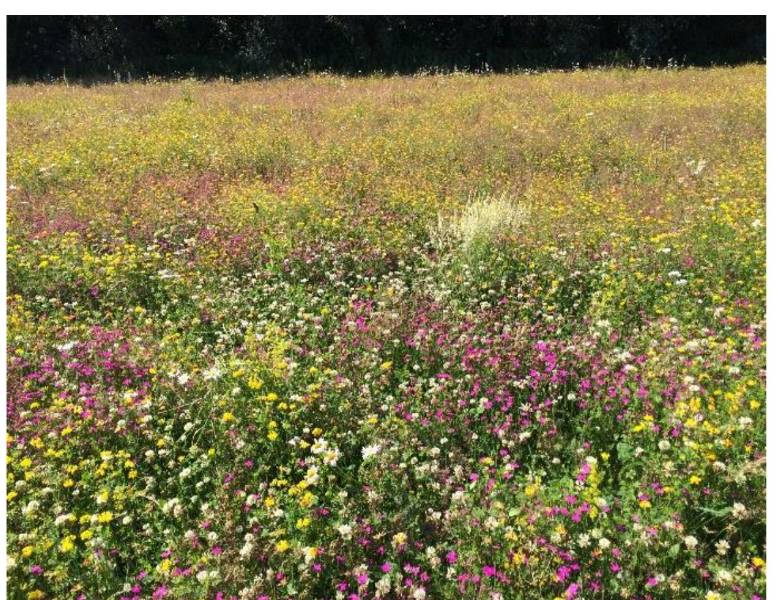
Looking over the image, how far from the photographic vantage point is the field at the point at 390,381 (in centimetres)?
320

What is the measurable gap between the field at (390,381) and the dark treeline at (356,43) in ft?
51.2

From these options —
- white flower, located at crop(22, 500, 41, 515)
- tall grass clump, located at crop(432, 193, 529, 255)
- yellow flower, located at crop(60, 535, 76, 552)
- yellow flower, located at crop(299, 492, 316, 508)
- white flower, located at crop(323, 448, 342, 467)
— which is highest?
tall grass clump, located at crop(432, 193, 529, 255)

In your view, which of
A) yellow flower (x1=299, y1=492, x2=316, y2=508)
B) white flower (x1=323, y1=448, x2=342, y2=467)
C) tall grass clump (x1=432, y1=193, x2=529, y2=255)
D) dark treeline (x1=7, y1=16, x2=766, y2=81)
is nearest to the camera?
yellow flower (x1=299, y1=492, x2=316, y2=508)

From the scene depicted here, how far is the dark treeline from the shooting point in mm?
23328

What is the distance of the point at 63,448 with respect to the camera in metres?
4.07

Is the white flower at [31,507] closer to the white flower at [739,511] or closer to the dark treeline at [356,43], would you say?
the white flower at [739,511]

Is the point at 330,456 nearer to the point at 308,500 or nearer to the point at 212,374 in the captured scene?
the point at 308,500

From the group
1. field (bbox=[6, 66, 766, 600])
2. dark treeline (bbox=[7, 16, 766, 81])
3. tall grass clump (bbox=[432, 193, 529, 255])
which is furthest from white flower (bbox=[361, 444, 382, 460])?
dark treeline (bbox=[7, 16, 766, 81])

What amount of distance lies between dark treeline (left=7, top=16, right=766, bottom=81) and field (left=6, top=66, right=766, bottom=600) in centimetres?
1562

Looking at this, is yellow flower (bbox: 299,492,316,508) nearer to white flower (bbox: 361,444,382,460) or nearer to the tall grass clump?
white flower (bbox: 361,444,382,460)

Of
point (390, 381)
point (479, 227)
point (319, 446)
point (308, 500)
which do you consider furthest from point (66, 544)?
point (479, 227)

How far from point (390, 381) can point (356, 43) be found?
79.3 feet

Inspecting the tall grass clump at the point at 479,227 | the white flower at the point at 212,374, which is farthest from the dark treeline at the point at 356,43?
the white flower at the point at 212,374

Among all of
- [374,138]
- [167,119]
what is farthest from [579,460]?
[167,119]
